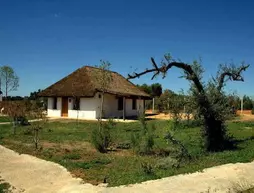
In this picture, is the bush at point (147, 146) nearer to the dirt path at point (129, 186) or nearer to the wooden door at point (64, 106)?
the dirt path at point (129, 186)

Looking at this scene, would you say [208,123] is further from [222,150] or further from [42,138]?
[42,138]

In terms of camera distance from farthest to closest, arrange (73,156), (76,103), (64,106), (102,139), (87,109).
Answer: (64,106), (76,103), (87,109), (102,139), (73,156)

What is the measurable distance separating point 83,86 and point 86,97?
1409mm

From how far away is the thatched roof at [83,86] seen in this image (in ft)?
101

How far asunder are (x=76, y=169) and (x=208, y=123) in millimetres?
5677

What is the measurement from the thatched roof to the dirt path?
67.1ft

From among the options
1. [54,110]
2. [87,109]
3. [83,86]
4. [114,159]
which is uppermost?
[83,86]

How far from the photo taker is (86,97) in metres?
30.9

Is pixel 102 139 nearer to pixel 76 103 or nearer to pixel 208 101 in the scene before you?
pixel 208 101

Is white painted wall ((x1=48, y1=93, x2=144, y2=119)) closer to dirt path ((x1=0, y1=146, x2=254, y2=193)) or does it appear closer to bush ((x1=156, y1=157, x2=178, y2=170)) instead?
bush ((x1=156, y1=157, x2=178, y2=170))

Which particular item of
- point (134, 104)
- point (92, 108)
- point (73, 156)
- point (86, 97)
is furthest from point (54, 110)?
point (73, 156)

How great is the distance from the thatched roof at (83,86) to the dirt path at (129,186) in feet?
67.1

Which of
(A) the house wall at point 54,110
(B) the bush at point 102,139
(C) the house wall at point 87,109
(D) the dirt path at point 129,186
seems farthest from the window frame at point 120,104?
(D) the dirt path at point 129,186

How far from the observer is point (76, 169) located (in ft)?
31.4
